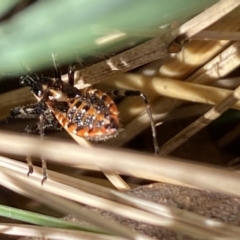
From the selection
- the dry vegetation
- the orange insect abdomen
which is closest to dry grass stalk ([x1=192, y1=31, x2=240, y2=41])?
the dry vegetation

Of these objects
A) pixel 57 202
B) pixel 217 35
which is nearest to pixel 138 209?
pixel 57 202

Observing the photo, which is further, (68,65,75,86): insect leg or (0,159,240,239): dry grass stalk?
(68,65,75,86): insect leg

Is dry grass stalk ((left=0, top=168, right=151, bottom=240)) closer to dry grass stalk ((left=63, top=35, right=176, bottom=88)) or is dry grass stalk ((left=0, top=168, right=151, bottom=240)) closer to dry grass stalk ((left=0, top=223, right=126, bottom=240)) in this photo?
dry grass stalk ((left=0, top=223, right=126, bottom=240))

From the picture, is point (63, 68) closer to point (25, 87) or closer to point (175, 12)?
point (25, 87)

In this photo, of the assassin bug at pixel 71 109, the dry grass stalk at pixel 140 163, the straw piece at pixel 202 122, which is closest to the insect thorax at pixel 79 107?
the assassin bug at pixel 71 109

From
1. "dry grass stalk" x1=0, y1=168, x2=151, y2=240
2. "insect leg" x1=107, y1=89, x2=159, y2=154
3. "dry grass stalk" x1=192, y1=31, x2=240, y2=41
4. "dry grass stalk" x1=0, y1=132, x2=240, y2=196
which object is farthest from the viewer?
"insect leg" x1=107, y1=89, x2=159, y2=154

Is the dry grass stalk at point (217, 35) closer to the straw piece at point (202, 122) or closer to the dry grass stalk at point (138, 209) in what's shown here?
the straw piece at point (202, 122)
